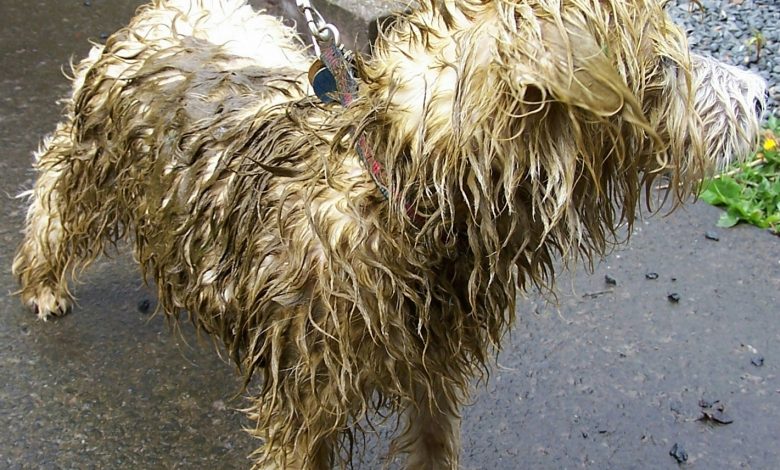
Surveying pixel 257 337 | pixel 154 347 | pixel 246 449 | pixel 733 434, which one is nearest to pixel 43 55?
pixel 154 347

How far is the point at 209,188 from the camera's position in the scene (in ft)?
9.18

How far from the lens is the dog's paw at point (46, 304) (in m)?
3.98

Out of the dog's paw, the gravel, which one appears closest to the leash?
the dog's paw

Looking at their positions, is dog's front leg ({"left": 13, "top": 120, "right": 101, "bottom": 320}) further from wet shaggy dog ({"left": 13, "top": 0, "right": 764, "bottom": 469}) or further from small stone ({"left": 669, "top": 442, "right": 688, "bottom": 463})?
small stone ({"left": 669, "top": 442, "right": 688, "bottom": 463})

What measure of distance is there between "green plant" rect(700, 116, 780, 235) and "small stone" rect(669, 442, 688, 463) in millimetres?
1599

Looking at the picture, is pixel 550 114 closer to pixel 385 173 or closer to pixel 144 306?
pixel 385 173

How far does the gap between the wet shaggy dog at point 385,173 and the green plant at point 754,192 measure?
8.07 ft

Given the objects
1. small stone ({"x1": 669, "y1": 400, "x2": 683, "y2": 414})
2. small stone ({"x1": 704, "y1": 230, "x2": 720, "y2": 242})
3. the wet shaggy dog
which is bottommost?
small stone ({"x1": 669, "y1": 400, "x2": 683, "y2": 414})

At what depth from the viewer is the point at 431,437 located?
10.3 feet

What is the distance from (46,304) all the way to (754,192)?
3722mm

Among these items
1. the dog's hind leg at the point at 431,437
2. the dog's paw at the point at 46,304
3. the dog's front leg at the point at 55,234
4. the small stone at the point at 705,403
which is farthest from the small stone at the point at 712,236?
the dog's paw at the point at 46,304

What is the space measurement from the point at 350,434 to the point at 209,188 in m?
0.93

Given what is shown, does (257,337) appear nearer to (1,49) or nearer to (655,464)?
(655,464)

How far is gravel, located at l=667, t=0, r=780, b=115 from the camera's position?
560 cm
